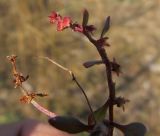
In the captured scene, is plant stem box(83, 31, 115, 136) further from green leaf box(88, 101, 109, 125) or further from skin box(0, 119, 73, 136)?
skin box(0, 119, 73, 136)

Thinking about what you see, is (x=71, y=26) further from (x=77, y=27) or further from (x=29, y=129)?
(x=29, y=129)

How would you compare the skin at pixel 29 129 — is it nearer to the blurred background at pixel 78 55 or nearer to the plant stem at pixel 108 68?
the plant stem at pixel 108 68

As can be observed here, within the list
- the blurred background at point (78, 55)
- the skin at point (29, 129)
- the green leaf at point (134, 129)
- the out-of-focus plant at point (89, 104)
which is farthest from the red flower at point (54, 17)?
the blurred background at point (78, 55)

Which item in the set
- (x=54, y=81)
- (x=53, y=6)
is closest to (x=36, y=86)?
(x=54, y=81)

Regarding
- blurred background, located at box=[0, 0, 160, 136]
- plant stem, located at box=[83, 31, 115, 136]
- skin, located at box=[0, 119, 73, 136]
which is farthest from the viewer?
blurred background, located at box=[0, 0, 160, 136]

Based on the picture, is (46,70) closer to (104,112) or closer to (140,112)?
(140,112)

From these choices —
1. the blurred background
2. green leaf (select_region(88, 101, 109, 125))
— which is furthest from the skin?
the blurred background
